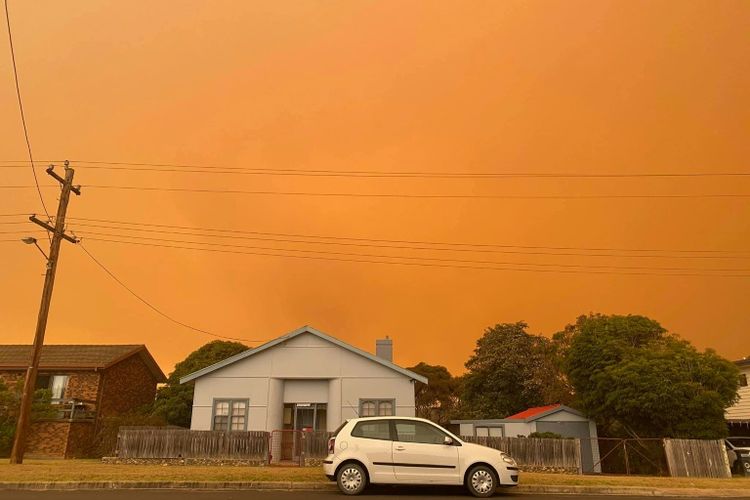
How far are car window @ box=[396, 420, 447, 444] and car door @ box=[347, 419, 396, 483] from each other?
26cm

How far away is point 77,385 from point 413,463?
1088 inches

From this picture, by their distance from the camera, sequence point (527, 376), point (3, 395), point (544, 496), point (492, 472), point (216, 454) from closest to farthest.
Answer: point (492, 472)
point (544, 496)
point (216, 454)
point (3, 395)
point (527, 376)

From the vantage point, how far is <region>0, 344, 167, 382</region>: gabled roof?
3192cm

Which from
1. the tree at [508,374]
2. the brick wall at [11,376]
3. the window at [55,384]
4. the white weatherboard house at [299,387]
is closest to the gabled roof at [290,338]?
the white weatherboard house at [299,387]

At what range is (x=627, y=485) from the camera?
46.8ft

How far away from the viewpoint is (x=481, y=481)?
12.0m

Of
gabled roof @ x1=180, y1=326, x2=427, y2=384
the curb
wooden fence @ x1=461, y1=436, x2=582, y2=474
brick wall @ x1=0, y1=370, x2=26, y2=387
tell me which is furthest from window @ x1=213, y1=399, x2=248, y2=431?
brick wall @ x1=0, y1=370, x2=26, y2=387

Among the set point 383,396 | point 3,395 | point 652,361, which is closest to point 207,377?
point 383,396

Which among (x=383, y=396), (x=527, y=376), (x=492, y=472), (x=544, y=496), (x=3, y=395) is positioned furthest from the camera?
(x=527, y=376)

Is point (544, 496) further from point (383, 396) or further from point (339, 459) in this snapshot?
point (383, 396)

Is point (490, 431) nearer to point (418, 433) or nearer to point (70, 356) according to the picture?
point (418, 433)

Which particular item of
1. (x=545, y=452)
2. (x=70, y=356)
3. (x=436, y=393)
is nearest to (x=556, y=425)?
(x=545, y=452)

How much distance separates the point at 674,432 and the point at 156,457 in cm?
2241

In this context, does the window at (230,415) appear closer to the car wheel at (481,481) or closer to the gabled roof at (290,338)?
the gabled roof at (290,338)
